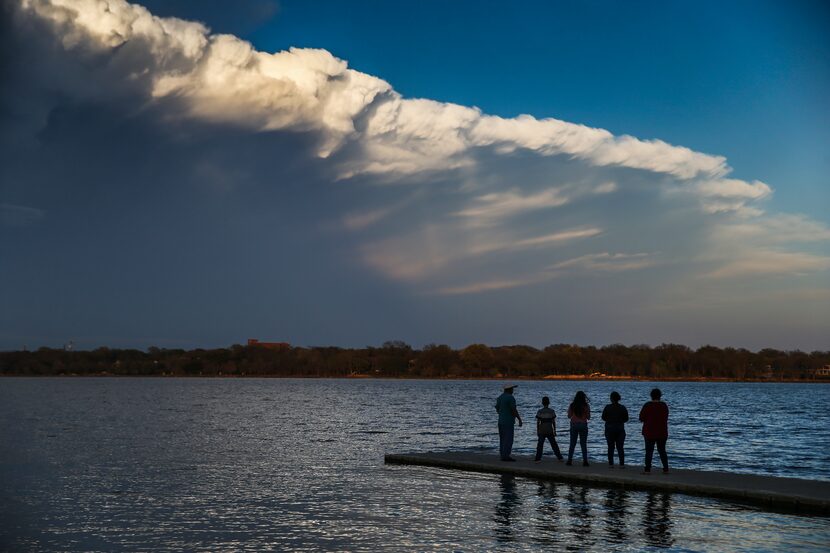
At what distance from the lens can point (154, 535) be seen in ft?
56.4

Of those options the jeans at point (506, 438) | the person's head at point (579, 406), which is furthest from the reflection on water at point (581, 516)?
the jeans at point (506, 438)

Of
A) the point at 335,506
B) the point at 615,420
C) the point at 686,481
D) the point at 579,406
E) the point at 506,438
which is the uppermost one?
the point at 579,406

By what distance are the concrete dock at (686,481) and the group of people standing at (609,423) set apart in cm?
56

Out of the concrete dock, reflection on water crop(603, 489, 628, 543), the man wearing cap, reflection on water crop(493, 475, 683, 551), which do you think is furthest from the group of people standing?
reflection on water crop(603, 489, 628, 543)

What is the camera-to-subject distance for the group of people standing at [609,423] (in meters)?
23.3

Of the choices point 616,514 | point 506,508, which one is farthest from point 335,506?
point 616,514

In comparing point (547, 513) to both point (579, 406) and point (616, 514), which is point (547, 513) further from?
point (579, 406)

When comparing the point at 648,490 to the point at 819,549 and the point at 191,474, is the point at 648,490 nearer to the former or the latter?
the point at 819,549

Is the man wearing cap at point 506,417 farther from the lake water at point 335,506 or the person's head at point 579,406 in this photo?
the person's head at point 579,406

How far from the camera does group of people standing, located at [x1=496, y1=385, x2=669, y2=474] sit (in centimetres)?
2331

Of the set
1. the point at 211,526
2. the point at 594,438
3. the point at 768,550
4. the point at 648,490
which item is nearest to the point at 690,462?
the point at 594,438

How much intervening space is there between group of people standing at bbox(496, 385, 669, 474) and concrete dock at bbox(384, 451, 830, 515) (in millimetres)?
557

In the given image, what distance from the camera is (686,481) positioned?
2234cm

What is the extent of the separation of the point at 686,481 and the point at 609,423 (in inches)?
120
